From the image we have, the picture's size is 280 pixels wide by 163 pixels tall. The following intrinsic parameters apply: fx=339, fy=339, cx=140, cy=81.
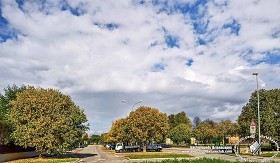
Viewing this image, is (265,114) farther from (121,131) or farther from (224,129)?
(224,129)

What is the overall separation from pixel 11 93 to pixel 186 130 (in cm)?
6406

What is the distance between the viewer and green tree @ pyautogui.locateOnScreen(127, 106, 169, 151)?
52.4m

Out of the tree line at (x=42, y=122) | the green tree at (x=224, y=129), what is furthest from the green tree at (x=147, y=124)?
the green tree at (x=224, y=129)

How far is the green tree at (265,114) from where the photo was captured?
48.7 meters

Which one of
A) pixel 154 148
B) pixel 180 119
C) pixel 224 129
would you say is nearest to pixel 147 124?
pixel 154 148

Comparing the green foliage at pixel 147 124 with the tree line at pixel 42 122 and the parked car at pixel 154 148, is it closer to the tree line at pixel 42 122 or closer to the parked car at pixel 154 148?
the parked car at pixel 154 148

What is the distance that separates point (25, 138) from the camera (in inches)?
1505

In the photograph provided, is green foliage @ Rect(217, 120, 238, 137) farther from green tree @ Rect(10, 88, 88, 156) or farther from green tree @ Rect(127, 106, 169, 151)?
green tree @ Rect(10, 88, 88, 156)

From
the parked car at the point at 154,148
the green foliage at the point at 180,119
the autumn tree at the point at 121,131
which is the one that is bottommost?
the parked car at the point at 154,148

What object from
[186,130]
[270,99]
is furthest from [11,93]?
[186,130]

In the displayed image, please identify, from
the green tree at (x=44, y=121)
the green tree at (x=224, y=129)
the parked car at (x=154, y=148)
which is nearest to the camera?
the green tree at (x=44, y=121)

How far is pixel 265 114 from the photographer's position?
4966 cm

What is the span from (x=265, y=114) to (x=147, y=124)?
17.5 metres

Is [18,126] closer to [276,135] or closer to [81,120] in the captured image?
[81,120]
